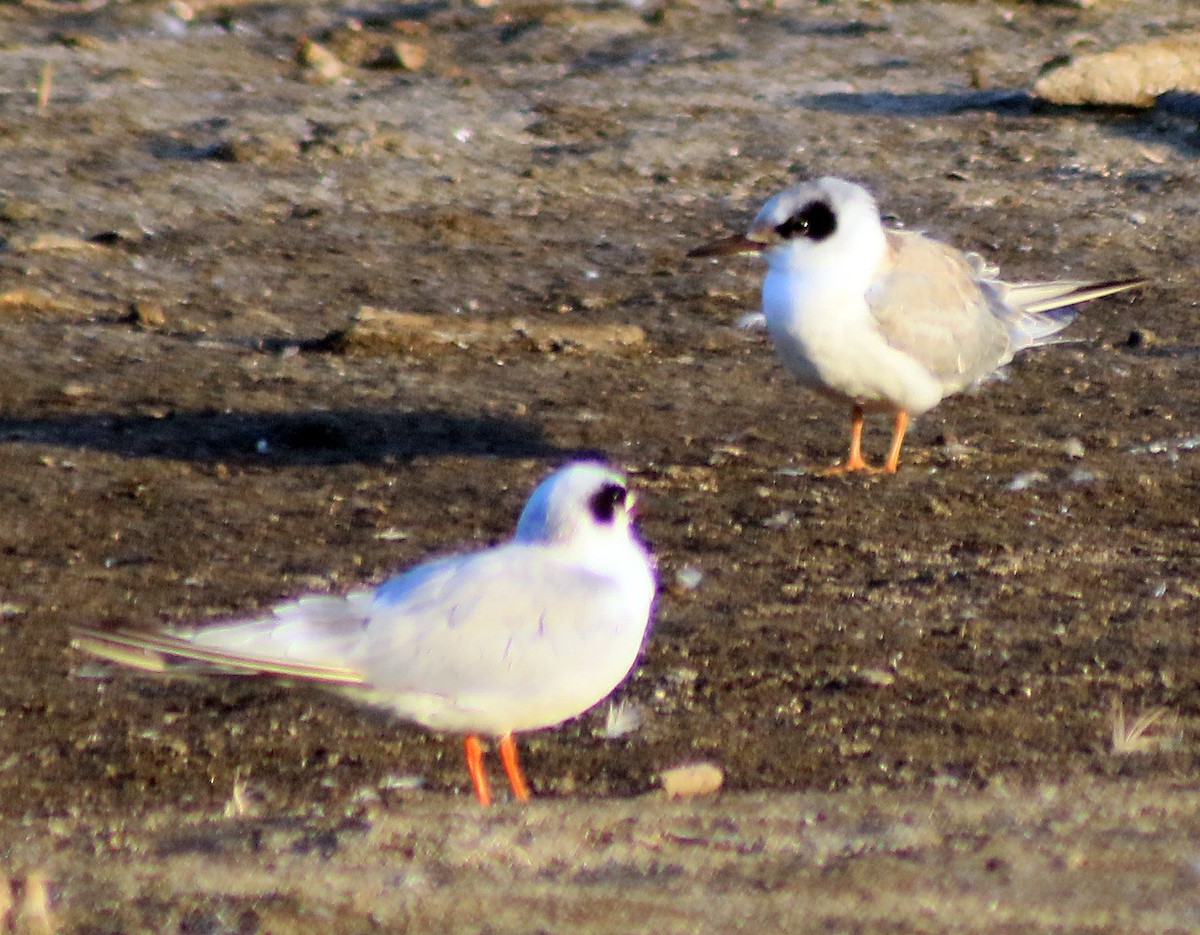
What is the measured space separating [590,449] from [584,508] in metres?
2.73

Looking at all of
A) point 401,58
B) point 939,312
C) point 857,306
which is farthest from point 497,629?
point 401,58

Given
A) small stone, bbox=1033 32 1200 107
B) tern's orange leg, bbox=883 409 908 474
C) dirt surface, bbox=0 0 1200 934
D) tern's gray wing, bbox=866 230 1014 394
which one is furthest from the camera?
small stone, bbox=1033 32 1200 107

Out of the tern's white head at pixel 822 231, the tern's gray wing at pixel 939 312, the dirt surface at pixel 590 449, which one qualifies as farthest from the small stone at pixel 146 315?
the tern's gray wing at pixel 939 312

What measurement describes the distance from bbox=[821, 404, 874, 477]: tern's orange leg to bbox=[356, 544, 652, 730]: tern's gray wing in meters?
2.60

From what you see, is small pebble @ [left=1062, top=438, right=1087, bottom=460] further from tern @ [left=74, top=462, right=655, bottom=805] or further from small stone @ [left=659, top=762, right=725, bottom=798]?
tern @ [left=74, top=462, right=655, bottom=805]

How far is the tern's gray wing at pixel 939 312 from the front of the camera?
5.75m

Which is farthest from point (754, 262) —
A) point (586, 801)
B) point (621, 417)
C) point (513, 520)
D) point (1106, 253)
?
point (586, 801)

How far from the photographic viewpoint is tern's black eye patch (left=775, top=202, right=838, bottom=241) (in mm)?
5676

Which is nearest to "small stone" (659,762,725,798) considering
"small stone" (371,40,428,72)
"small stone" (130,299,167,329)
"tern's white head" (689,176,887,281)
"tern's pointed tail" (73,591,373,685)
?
"tern's pointed tail" (73,591,373,685)

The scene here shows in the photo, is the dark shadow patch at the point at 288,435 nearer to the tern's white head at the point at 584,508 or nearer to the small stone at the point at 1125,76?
the tern's white head at the point at 584,508

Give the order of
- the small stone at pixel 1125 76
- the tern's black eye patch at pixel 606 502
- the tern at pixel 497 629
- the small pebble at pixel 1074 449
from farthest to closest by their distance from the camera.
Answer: the small stone at pixel 1125 76 < the small pebble at pixel 1074 449 < the tern's black eye patch at pixel 606 502 < the tern at pixel 497 629

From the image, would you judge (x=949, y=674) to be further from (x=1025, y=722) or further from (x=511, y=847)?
(x=511, y=847)

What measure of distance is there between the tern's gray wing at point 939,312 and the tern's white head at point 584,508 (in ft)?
8.29

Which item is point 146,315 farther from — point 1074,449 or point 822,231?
point 1074,449
